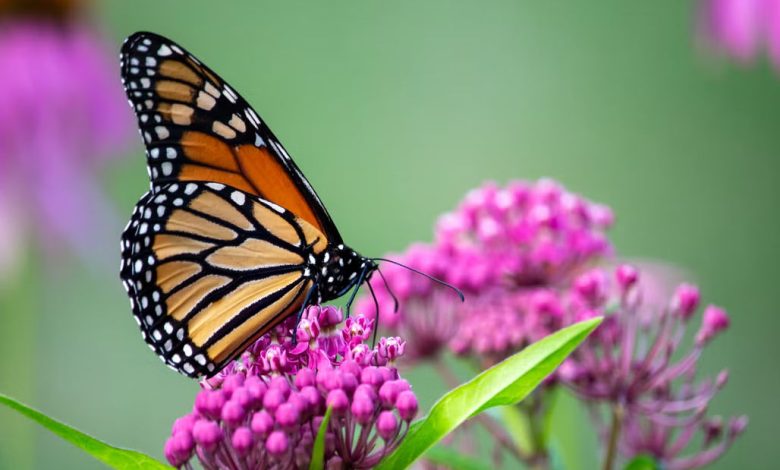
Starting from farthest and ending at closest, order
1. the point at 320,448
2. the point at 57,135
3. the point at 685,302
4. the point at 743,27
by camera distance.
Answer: the point at 57,135 < the point at 743,27 < the point at 685,302 < the point at 320,448

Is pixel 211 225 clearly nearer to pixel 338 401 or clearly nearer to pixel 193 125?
pixel 193 125

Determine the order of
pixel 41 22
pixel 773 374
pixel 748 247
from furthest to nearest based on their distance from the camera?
pixel 748 247, pixel 773 374, pixel 41 22

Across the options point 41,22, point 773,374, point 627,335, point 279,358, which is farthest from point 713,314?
point 773,374

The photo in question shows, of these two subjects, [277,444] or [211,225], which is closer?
[277,444]

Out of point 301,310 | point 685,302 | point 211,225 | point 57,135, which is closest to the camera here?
point 301,310

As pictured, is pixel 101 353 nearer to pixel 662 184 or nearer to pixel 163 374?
pixel 163 374

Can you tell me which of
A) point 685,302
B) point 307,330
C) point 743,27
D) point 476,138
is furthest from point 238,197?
point 476,138

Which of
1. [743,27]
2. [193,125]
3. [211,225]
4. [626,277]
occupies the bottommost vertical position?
[626,277]
